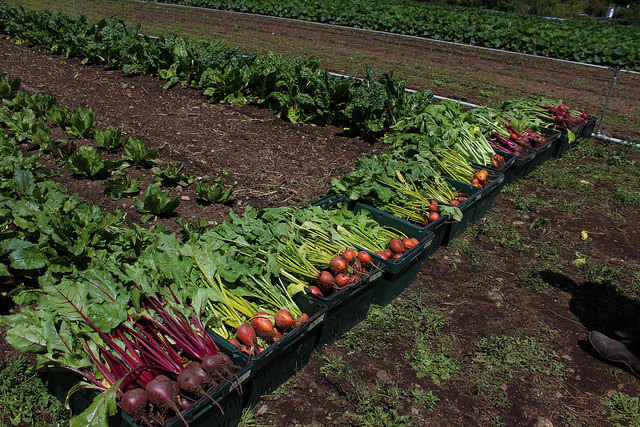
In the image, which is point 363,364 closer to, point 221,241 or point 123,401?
point 221,241

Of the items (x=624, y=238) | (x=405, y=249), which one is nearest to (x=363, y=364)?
(x=405, y=249)

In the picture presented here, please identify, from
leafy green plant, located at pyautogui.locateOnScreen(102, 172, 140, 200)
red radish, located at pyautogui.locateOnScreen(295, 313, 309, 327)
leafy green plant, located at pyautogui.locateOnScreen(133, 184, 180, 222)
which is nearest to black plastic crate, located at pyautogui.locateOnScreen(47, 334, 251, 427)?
red radish, located at pyautogui.locateOnScreen(295, 313, 309, 327)

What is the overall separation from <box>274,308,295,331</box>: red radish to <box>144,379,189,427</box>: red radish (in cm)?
91

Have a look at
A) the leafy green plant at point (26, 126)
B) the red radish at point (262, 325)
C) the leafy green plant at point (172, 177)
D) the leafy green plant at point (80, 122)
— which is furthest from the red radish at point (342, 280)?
the leafy green plant at point (80, 122)

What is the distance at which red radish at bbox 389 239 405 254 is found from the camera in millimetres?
4434

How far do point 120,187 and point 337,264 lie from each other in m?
3.31

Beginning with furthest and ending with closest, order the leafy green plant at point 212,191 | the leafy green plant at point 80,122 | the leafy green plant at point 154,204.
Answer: the leafy green plant at point 80,122 → the leafy green plant at point 212,191 → the leafy green plant at point 154,204

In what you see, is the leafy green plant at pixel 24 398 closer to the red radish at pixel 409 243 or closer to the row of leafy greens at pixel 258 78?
the red radish at pixel 409 243

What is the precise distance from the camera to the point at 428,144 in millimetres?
6352

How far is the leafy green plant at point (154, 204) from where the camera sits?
529 centimetres

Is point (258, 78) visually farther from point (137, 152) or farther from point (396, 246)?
point (396, 246)

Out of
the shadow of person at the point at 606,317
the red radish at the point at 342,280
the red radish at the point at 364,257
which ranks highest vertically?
the red radish at the point at 364,257

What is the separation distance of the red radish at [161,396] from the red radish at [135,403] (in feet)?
0.12

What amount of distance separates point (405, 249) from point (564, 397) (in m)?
1.73
